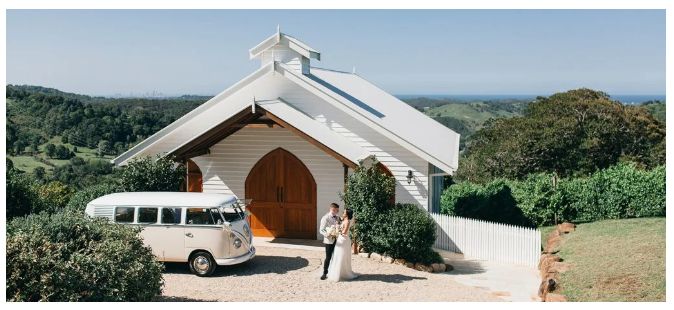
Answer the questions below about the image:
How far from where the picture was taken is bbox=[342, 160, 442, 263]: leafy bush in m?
18.4

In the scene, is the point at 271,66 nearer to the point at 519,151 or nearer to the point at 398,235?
the point at 398,235

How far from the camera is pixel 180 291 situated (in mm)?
14734

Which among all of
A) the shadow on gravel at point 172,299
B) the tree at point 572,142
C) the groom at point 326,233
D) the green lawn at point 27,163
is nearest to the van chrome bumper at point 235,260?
the groom at point 326,233

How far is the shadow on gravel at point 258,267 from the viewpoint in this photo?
16938mm

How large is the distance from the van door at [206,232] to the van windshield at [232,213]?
0.90 feet

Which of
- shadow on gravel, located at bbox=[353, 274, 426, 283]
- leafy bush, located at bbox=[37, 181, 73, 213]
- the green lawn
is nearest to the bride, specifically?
shadow on gravel, located at bbox=[353, 274, 426, 283]

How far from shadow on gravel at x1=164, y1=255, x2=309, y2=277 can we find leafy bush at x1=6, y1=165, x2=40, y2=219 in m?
8.62

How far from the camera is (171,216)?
1656cm

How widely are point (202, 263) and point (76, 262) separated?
551 centimetres

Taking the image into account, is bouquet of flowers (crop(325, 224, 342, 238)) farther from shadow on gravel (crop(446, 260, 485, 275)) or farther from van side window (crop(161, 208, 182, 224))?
shadow on gravel (crop(446, 260, 485, 275))

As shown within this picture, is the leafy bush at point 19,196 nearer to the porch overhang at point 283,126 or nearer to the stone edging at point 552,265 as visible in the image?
the porch overhang at point 283,126

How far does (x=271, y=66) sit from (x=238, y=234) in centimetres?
758

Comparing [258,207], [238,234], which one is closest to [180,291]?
[238,234]

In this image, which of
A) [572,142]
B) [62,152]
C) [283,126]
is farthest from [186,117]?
[572,142]
